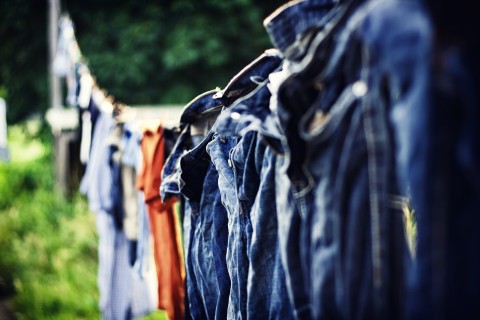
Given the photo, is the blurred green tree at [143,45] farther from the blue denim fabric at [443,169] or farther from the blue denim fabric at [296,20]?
the blue denim fabric at [443,169]

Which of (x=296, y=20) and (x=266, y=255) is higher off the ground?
(x=296, y=20)

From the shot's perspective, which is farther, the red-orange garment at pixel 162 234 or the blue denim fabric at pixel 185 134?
the red-orange garment at pixel 162 234

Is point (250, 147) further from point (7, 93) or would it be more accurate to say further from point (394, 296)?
point (7, 93)

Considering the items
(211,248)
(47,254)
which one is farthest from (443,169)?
(47,254)

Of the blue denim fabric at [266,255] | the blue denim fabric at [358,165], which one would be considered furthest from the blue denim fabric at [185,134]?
the blue denim fabric at [358,165]

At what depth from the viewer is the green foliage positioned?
12.4ft

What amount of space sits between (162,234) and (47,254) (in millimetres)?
3068

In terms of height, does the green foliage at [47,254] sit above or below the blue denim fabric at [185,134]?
below

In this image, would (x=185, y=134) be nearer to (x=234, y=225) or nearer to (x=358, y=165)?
(x=234, y=225)

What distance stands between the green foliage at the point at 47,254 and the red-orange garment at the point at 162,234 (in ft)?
6.12

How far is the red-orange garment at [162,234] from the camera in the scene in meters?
1.98

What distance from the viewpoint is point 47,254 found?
4.66m

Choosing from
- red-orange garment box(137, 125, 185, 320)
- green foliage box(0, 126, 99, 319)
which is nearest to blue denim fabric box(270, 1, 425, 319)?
red-orange garment box(137, 125, 185, 320)

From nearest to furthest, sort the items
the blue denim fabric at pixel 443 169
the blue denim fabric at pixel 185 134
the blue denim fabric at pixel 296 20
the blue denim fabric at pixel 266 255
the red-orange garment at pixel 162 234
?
1. the blue denim fabric at pixel 443 169
2. the blue denim fabric at pixel 296 20
3. the blue denim fabric at pixel 266 255
4. the blue denim fabric at pixel 185 134
5. the red-orange garment at pixel 162 234
